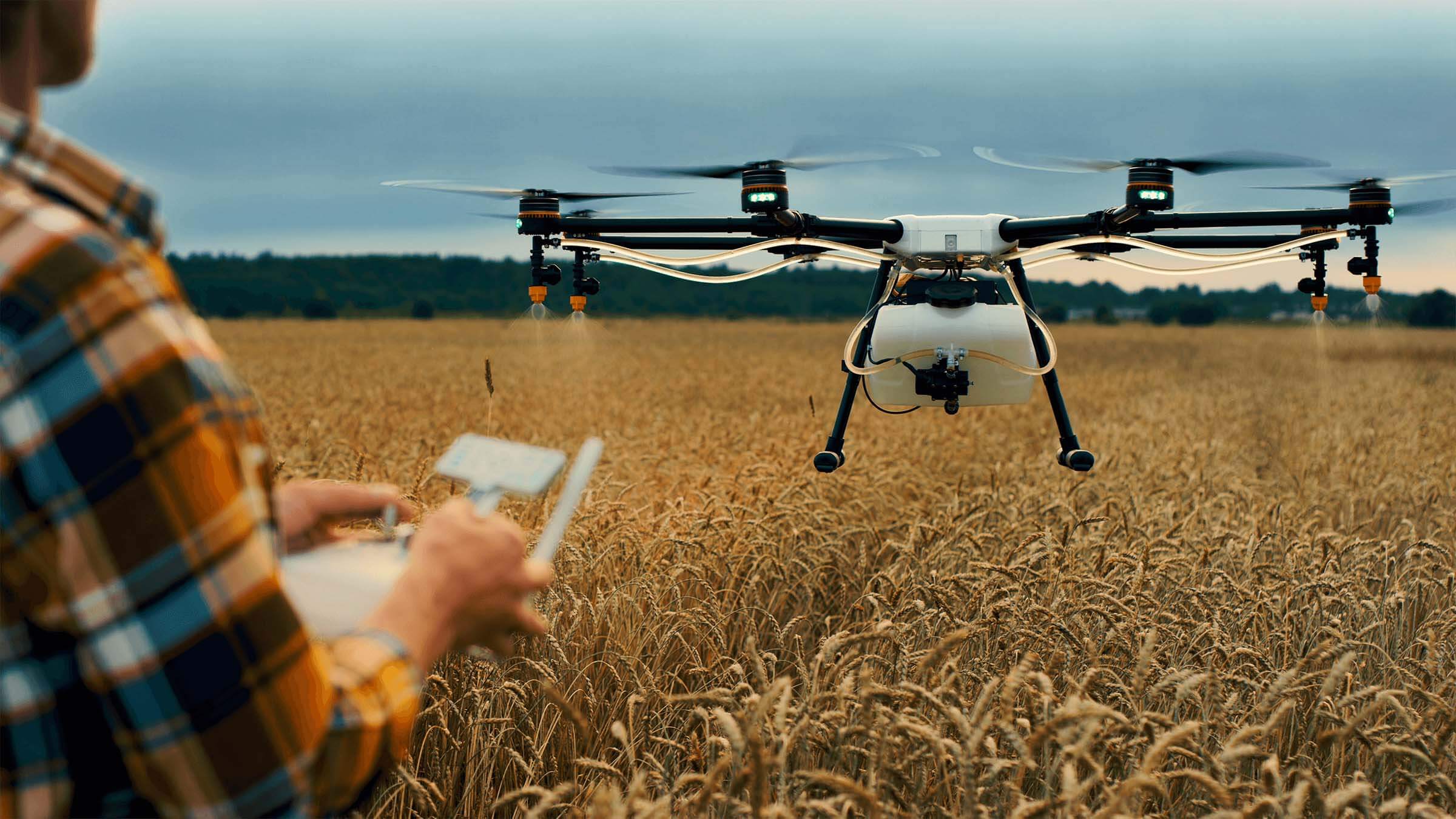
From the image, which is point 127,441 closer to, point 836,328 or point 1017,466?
point 1017,466

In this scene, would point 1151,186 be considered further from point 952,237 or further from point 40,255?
point 40,255

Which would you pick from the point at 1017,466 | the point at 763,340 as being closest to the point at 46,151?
the point at 1017,466

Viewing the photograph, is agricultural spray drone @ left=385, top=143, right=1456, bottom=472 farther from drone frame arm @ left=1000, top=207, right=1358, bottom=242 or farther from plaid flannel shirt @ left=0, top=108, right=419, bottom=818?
plaid flannel shirt @ left=0, top=108, right=419, bottom=818

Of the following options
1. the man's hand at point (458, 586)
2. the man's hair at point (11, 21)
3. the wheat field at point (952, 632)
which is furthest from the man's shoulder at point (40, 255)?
the wheat field at point (952, 632)

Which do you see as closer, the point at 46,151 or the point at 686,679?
the point at 46,151

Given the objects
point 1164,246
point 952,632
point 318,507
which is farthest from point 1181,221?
point 318,507
